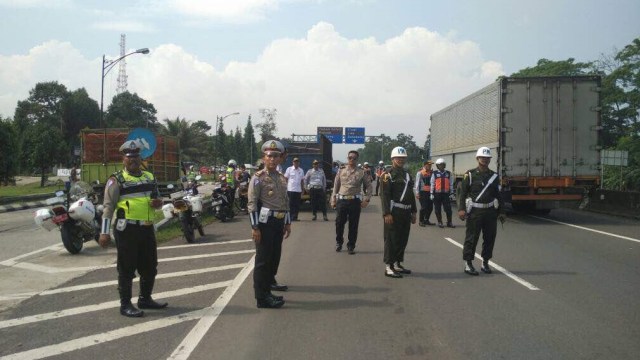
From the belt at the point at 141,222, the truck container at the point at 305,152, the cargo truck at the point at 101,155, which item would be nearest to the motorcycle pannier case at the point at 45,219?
the belt at the point at 141,222

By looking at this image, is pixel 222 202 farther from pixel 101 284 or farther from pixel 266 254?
pixel 266 254

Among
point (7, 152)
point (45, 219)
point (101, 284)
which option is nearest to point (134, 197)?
point (101, 284)

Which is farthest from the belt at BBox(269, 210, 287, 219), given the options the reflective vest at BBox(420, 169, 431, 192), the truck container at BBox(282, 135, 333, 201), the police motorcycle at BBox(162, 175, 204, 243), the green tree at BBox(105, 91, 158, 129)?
the green tree at BBox(105, 91, 158, 129)

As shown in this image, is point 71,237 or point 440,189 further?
point 440,189

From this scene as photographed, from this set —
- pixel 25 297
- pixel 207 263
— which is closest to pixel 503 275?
pixel 207 263

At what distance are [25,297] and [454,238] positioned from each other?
8.41 m

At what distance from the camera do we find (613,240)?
448 inches

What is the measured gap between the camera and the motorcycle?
15.5 meters

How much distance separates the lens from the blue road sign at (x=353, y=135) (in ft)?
183

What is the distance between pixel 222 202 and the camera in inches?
613

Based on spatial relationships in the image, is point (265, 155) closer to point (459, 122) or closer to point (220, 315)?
point (220, 315)

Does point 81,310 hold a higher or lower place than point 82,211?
lower

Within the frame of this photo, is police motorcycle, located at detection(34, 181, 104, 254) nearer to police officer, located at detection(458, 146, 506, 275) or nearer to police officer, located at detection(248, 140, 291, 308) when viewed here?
police officer, located at detection(248, 140, 291, 308)

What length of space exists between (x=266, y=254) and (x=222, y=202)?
957 centimetres
